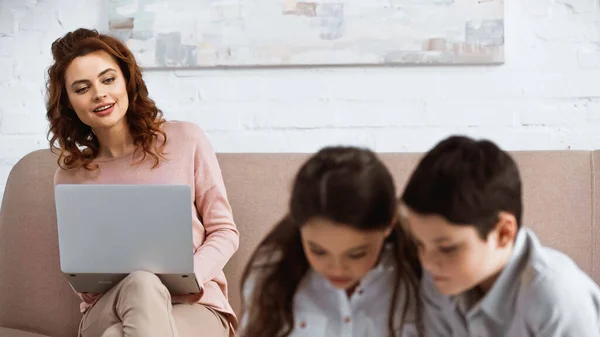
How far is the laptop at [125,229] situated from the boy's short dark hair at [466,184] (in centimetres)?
69

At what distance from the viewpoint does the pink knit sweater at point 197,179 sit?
6.71 feet

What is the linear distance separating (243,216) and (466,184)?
1.16 m

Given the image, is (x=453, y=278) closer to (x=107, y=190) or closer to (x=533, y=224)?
(x=107, y=190)

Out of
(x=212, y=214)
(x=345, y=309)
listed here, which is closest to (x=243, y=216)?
(x=212, y=214)

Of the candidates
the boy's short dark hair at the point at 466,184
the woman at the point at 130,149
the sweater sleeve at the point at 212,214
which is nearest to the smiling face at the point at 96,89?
the woman at the point at 130,149

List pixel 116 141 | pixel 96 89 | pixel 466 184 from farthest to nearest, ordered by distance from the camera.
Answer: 1. pixel 116 141
2. pixel 96 89
3. pixel 466 184

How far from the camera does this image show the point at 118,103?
80.8 inches

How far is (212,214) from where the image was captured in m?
2.07

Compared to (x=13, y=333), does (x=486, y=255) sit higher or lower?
higher

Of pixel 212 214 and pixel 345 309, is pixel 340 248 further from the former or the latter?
pixel 212 214

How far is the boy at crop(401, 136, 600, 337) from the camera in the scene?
3.72ft

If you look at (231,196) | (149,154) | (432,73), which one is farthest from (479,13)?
(149,154)

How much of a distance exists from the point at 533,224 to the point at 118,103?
114cm

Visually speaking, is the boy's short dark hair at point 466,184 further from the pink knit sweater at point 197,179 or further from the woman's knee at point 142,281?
the pink knit sweater at point 197,179
